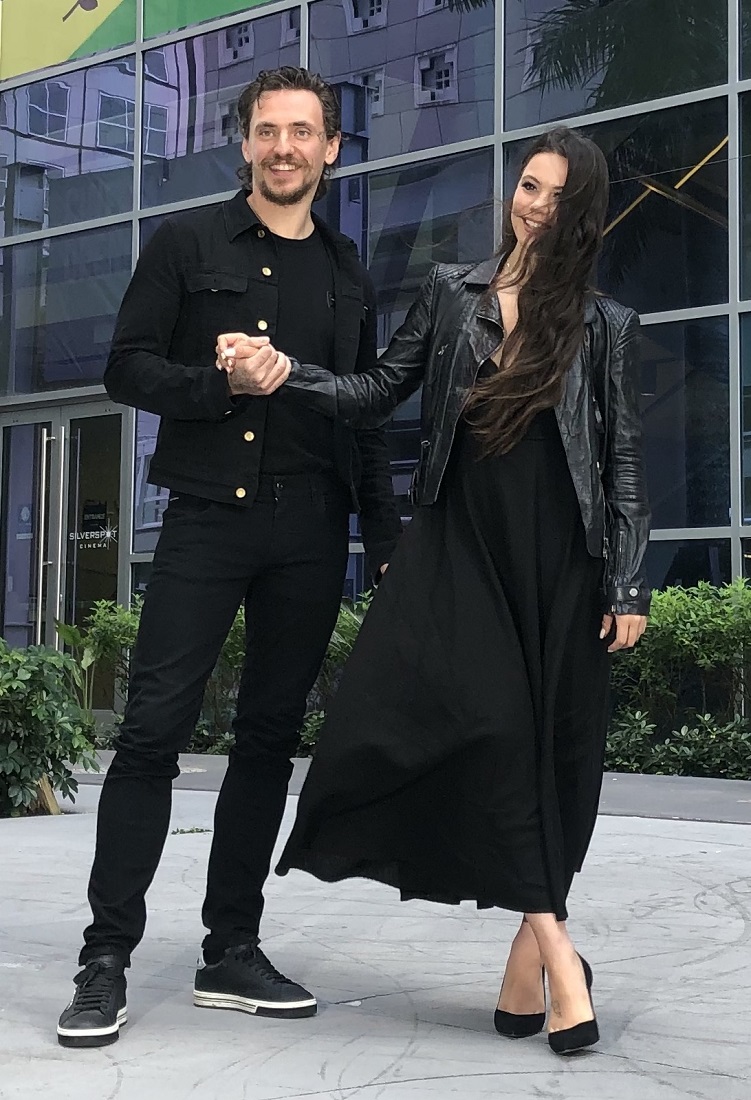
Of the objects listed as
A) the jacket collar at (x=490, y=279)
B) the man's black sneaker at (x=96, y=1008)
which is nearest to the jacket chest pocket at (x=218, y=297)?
the jacket collar at (x=490, y=279)

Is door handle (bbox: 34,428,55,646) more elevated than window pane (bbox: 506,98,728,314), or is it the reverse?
window pane (bbox: 506,98,728,314)

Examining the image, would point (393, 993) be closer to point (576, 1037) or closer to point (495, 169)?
point (576, 1037)

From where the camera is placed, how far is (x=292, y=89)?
3.61m

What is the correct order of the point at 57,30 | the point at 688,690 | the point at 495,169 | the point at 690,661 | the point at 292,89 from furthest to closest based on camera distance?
1. the point at 57,30
2. the point at 495,169
3. the point at 688,690
4. the point at 690,661
5. the point at 292,89

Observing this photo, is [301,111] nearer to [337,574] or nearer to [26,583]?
[337,574]

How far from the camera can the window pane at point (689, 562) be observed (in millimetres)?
9766

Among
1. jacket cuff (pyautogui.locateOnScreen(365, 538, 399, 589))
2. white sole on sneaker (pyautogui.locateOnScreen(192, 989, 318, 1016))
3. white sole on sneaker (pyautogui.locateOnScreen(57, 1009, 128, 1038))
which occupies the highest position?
jacket cuff (pyautogui.locateOnScreen(365, 538, 399, 589))

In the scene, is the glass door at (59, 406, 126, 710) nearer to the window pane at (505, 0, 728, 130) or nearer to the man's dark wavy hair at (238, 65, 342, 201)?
the window pane at (505, 0, 728, 130)

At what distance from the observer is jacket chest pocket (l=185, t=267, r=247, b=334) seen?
3.59 metres

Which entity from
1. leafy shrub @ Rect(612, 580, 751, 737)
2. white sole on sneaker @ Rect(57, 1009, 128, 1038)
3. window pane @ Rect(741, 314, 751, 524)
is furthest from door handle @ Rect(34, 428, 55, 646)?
white sole on sneaker @ Rect(57, 1009, 128, 1038)

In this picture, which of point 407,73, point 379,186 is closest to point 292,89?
point 379,186

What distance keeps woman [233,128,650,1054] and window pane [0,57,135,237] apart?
34.6 feet

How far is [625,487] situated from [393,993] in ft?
4.44

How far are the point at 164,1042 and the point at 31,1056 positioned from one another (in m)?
0.28
